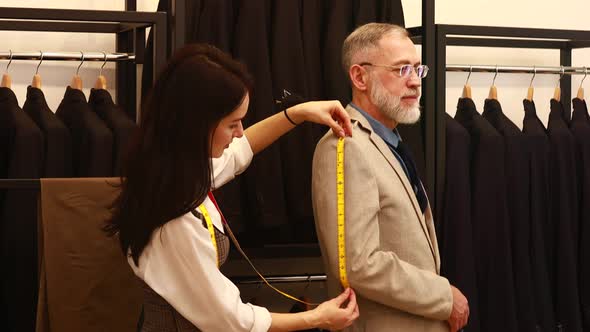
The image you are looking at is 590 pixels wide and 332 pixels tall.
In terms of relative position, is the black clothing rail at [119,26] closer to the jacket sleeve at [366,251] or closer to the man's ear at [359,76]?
the man's ear at [359,76]

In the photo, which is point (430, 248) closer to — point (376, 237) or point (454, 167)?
point (376, 237)

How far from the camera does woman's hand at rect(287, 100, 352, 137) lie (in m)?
2.70

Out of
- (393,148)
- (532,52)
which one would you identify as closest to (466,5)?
(532,52)

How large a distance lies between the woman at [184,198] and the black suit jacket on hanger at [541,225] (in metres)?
1.78

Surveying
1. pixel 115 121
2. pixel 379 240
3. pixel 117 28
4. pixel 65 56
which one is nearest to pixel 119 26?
pixel 117 28

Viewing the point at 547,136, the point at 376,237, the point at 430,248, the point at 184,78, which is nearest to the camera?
the point at 184,78

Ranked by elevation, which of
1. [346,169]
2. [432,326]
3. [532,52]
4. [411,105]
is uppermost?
[532,52]

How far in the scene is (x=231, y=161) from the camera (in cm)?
272

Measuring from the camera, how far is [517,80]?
4617 mm

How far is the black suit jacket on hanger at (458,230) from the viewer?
11.8 feet

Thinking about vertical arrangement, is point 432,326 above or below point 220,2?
below

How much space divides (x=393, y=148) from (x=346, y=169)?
286 mm

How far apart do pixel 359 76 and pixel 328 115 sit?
309 millimetres

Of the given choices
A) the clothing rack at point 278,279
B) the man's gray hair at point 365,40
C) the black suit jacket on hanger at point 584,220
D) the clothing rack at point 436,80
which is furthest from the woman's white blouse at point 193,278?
the black suit jacket on hanger at point 584,220
